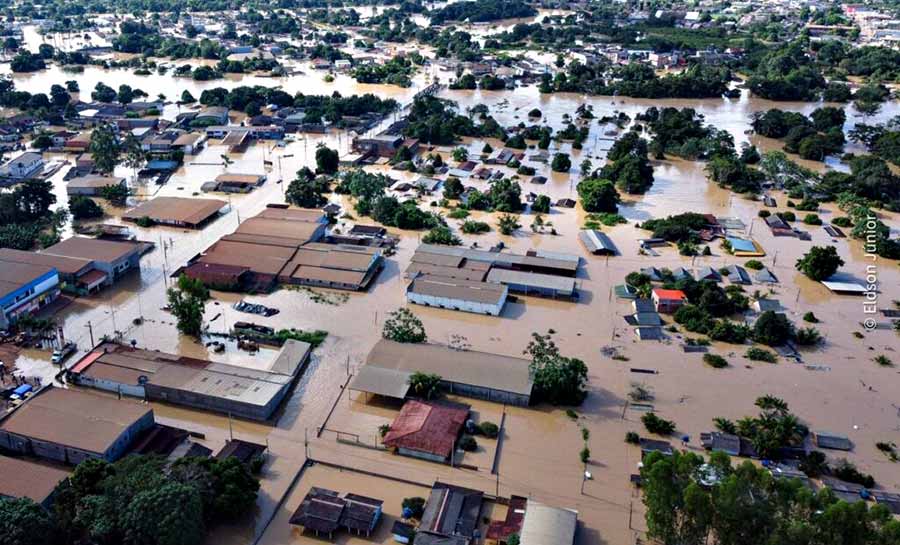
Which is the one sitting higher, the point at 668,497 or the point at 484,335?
the point at 668,497

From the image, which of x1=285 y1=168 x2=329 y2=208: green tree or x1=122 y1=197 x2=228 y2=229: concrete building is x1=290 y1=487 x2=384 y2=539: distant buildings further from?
x1=285 y1=168 x2=329 y2=208: green tree

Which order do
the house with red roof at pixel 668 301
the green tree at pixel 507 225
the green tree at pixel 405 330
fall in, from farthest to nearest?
the green tree at pixel 507 225, the house with red roof at pixel 668 301, the green tree at pixel 405 330

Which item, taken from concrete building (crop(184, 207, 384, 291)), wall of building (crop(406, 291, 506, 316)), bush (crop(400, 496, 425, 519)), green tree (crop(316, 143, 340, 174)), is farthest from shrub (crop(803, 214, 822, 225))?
bush (crop(400, 496, 425, 519))

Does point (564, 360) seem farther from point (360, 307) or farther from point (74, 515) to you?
point (74, 515)

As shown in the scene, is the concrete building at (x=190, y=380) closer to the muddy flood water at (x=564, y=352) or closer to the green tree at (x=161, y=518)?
the muddy flood water at (x=564, y=352)

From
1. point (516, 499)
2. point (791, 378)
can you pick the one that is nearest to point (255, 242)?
point (516, 499)

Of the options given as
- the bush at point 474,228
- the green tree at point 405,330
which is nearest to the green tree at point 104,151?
the bush at point 474,228
